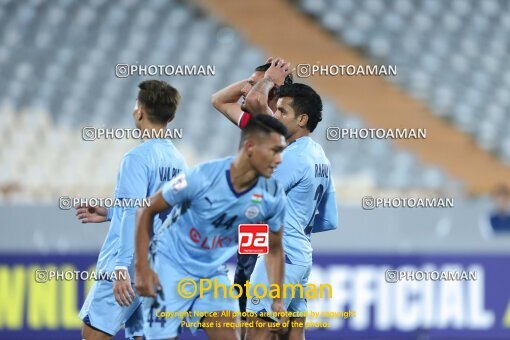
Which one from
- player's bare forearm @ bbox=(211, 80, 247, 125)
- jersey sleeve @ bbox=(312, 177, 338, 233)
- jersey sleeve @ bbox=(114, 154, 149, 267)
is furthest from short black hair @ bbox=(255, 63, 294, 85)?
jersey sleeve @ bbox=(114, 154, 149, 267)

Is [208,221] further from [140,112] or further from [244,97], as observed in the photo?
[244,97]

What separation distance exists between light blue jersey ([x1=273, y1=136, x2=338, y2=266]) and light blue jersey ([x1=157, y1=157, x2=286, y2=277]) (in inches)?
30.1

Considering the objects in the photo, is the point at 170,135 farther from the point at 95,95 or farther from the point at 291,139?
the point at 95,95

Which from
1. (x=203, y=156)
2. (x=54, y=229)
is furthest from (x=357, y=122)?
(x=54, y=229)

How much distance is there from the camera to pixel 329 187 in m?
6.38

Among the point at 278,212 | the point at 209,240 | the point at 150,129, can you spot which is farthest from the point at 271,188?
the point at 150,129

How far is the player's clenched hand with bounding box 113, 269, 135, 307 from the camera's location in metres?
5.71

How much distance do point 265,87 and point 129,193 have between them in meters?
0.99

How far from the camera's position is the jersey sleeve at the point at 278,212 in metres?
5.23

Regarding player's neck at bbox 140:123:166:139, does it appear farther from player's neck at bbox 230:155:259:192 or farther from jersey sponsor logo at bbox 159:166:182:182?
player's neck at bbox 230:155:259:192

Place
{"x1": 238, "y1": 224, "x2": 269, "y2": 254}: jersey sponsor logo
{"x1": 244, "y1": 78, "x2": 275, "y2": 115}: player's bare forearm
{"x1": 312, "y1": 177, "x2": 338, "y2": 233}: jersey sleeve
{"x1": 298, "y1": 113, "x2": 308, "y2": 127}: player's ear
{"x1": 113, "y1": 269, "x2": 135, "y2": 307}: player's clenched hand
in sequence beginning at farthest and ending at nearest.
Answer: {"x1": 312, "y1": 177, "x2": 338, "y2": 233}: jersey sleeve < {"x1": 298, "y1": 113, "x2": 308, "y2": 127}: player's ear < {"x1": 244, "y1": 78, "x2": 275, "y2": 115}: player's bare forearm < {"x1": 113, "y1": 269, "x2": 135, "y2": 307}: player's clenched hand < {"x1": 238, "y1": 224, "x2": 269, "y2": 254}: jersey sponsor logo

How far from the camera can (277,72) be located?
5938 millimetres

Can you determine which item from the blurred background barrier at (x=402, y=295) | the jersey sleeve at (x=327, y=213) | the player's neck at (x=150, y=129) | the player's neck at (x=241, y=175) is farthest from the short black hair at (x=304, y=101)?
the blurred background barrier at (x=402, y=295)

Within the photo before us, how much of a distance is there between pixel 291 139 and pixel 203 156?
274 inches
